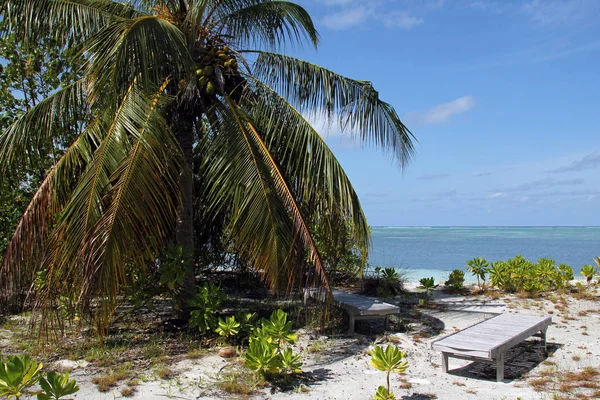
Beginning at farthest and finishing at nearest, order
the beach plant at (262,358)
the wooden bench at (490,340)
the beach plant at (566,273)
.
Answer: the beach plant at (566,273)
the wooden bench at (490,340)
the beach plant at (262,358)

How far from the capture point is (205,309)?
20.5ft

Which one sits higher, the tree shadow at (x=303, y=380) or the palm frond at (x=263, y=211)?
the palm frond at (x=263, y=211)

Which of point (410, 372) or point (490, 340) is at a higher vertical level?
point (490, 340)

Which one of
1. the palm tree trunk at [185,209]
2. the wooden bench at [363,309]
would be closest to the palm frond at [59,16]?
the palm tree trunk at [185,209]

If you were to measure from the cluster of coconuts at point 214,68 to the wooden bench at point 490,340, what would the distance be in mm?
4280

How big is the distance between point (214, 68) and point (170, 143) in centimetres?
170

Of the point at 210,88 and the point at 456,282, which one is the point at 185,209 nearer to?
the point at 210,88

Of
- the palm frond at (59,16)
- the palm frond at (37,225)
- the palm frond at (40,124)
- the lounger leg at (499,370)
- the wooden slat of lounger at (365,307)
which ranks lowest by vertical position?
the lounger leg at (499,370)

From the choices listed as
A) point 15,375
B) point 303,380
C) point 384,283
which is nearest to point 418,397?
point 303,380

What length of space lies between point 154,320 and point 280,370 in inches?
124

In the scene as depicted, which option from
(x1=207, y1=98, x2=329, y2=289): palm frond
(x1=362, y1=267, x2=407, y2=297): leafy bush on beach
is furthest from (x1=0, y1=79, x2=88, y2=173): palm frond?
(x1=362, y1=267, x2=407, y2=297): leafy bush on beach

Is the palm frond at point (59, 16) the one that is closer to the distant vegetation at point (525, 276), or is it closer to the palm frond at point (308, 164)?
the palm frond at point (308, 164)

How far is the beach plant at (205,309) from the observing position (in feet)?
20.4

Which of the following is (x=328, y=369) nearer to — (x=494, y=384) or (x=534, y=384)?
(x=494, y=384)
